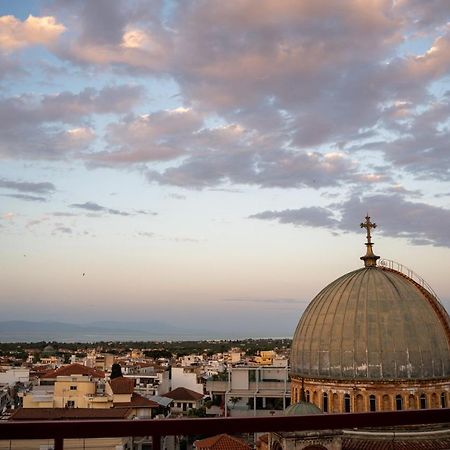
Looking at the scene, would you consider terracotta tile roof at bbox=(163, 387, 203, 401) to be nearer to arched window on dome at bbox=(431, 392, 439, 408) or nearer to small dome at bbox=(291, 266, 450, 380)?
small dome at bbox=(291, 266, 450, 380)

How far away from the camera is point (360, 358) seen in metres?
22.7

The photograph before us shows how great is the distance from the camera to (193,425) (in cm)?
346

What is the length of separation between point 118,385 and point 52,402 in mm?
4894

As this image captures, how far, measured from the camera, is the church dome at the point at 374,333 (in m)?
22.4

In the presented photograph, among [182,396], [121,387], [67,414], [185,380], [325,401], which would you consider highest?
[325,401]

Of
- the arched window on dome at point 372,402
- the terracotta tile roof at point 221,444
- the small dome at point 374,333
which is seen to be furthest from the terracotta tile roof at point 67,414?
the arched window on dome at point 372,402

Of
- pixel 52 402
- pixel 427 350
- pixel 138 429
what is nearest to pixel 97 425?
pixel 138 429

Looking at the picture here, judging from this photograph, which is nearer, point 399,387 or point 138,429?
point 138,429

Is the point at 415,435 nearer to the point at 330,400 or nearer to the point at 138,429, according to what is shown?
the point at 330,400

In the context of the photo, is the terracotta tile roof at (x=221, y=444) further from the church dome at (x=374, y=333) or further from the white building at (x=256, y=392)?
the white building at (x=256, y=392)

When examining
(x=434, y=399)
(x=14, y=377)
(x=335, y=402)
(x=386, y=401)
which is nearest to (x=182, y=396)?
(x=14, y=377)

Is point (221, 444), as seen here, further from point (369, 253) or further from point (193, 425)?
point (193, 425)

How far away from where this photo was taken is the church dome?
22422 millimetres

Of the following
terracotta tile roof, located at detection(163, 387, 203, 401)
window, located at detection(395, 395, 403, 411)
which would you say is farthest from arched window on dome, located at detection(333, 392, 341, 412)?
terracotta tile roof, located at detection(163, 387, 203, 401)
